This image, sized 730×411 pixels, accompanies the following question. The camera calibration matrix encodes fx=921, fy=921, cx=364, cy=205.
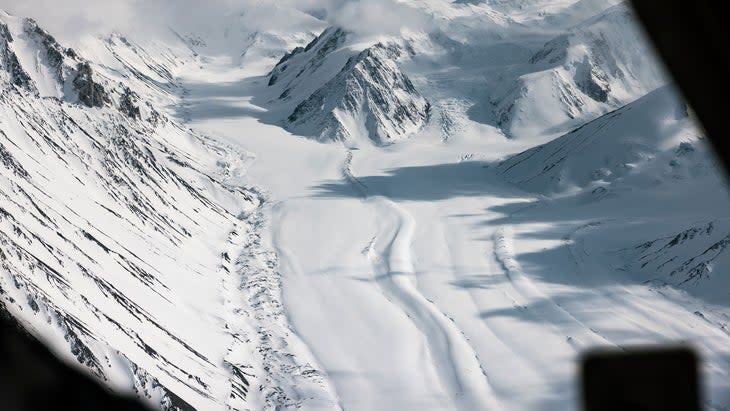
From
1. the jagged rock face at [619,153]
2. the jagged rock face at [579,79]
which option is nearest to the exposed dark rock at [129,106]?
the jagged rock face at [619,153]

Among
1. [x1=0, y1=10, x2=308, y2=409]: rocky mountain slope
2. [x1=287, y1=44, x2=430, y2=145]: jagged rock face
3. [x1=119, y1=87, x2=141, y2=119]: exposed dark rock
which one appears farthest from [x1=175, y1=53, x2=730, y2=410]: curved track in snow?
[x1=287, y1=44, x2=430, y2=145]: jagged rock face

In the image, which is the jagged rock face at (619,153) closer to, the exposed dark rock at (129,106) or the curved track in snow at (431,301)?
the curved track in snow at (431,301)

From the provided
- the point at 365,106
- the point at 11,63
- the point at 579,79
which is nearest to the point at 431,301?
the point at 365,106

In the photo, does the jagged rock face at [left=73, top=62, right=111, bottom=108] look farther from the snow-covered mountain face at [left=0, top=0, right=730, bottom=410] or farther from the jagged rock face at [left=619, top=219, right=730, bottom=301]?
the jagged rock face at [left=619, top=219, right=730, bottom=301]

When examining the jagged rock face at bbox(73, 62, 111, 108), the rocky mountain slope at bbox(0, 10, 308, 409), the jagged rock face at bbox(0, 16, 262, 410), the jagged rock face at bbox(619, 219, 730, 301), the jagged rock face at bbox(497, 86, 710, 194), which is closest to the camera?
the jagged rock face at bbox(0, 16, 262, 410)

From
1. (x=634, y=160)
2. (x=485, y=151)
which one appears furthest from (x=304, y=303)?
(x=485, y=151)

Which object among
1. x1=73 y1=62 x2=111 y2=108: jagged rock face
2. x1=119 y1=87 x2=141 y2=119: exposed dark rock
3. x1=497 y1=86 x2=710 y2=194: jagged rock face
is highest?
x1=73 y1=62 x2=111 y2=108: jagged rock face
